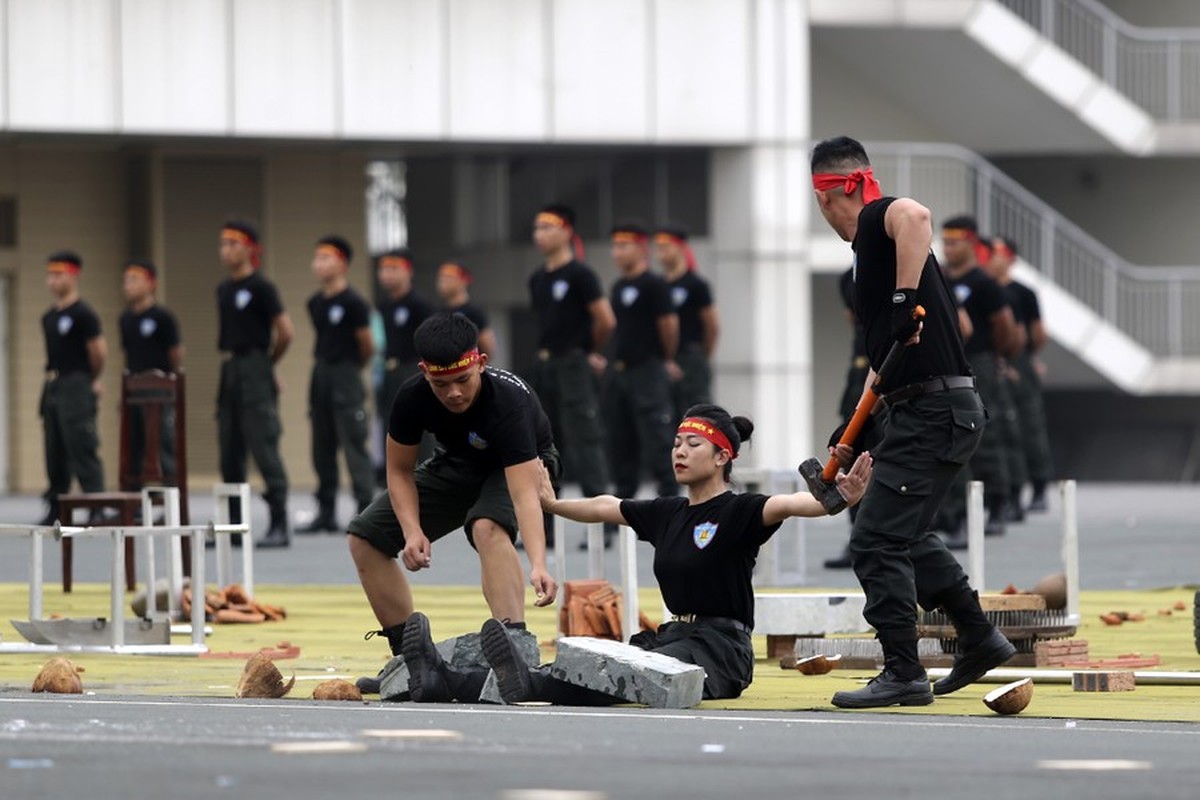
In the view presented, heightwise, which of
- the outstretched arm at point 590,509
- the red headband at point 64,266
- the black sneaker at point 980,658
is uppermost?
the red headband at point 64,266

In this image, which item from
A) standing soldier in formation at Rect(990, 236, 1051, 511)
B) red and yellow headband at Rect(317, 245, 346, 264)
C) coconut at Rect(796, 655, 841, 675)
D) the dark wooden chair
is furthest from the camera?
standing soldier in formation at Rect(990, 236, 1051, 511)

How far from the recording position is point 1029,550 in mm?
18469

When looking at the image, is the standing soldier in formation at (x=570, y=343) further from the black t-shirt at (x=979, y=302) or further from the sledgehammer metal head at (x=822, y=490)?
the sledgehammer metal head at (x=822, y=490)

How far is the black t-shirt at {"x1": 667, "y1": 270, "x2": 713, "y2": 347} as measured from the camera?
2102cm

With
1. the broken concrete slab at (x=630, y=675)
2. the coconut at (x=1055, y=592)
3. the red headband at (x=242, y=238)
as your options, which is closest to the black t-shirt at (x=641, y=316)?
the red headband at (x=242, y=238)

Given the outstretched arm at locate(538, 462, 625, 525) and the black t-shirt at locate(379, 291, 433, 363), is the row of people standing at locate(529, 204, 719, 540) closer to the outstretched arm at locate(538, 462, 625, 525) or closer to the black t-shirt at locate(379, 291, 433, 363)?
the black t-shirt at locate(379, 291, 433, 363)

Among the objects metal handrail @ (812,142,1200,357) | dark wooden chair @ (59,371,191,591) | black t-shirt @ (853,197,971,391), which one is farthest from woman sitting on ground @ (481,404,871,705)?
metal handrail @ (812,142,1200,357)

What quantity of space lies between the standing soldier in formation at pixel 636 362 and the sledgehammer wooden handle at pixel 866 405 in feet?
32.7

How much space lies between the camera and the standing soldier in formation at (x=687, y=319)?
20.9 metres

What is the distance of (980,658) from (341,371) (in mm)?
11043

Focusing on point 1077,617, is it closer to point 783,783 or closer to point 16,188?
point 783,783

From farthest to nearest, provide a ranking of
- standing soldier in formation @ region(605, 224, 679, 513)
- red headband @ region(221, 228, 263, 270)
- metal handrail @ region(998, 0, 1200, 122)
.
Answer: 1. metal handrail @ region(998, 0, 1200, 122)
2. standing soldier in formation @ region(605, 224, 679, 513)
3. red headband @ region(221, 228, 263, 270)

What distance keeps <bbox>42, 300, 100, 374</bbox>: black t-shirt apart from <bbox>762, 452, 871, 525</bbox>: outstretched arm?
1134 cm

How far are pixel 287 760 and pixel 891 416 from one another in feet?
9.83
